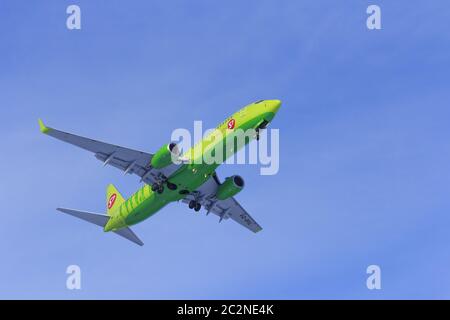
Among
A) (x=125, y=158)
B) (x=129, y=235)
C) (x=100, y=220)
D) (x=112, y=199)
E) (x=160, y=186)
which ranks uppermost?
(x=125, y=158)

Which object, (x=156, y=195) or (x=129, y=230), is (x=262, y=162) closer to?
(x=156, y=195)

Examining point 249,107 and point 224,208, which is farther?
point 224,208

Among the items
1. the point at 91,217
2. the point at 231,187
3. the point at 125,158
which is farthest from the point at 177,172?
the point at 91,217

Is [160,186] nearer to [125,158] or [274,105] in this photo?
[125,158]

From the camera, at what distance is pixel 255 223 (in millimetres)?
90125

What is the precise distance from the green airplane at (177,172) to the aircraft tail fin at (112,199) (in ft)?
0.69

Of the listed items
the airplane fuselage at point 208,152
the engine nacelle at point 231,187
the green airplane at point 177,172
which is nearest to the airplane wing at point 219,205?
the green airplane at point 177,172

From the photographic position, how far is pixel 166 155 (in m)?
75.2

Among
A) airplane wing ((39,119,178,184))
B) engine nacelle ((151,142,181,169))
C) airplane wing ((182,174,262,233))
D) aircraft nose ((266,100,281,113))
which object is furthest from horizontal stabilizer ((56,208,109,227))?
aircraft nose ((266,100,281,113))

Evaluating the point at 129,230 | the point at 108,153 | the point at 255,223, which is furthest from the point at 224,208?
the point at 108,153

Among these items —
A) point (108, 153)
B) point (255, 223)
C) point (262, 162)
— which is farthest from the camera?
point (255, 223)

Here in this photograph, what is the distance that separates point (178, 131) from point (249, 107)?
659cm

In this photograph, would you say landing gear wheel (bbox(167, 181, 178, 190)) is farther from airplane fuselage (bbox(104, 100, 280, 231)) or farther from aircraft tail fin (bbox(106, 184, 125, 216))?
aircraft tail fin (bbox(106, 184, 125, 216))

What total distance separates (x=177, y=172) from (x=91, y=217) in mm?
14078
